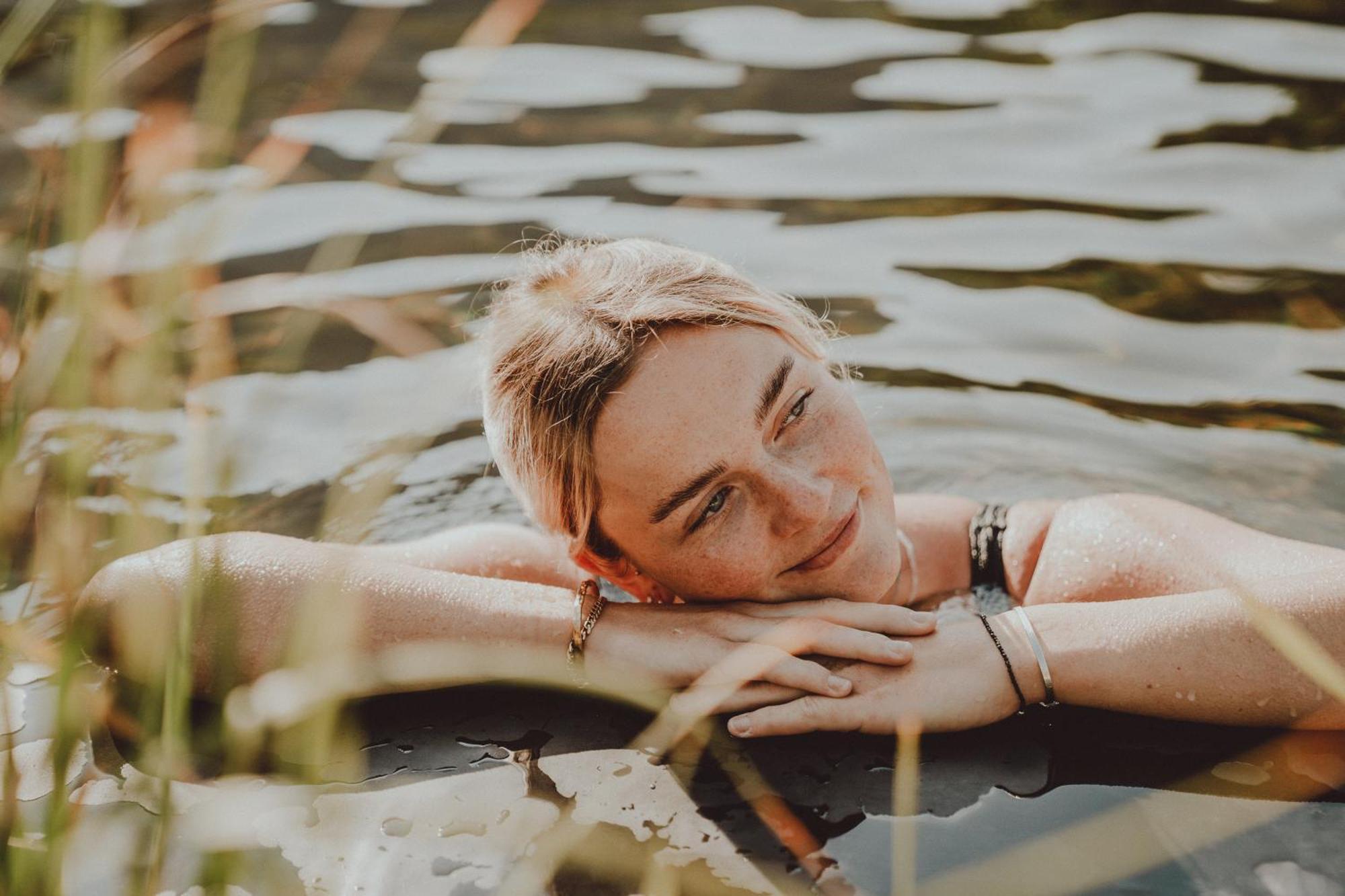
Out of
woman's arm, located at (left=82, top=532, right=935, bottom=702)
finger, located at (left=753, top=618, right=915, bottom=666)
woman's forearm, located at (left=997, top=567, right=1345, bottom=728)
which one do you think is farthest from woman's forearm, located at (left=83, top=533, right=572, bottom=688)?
woman's forearm, located at (left=997, top=567, right=1345, bottom=728)

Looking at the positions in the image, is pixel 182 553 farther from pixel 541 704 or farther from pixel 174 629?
pixel 174 629

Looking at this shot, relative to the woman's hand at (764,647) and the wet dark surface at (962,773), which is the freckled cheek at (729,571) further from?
the wet dark surface at (962,773)

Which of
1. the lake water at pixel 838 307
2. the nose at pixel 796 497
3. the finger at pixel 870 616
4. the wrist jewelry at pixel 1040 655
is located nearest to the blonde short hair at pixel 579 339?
the lake water at pixel 838 307

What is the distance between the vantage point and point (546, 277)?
2734 millimetres

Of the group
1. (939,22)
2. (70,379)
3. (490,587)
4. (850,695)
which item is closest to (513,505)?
(490,587)

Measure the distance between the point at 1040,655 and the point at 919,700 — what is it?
258mm

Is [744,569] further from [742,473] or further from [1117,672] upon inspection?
[1117,672]

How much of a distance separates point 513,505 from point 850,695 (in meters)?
1.75

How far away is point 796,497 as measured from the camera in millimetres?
2371

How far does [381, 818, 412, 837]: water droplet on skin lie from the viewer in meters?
2.20

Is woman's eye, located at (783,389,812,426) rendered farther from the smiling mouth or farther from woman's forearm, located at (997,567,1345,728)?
woman's forearm, located at (997,567,1345,728)

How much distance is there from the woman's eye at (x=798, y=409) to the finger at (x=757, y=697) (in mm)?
538

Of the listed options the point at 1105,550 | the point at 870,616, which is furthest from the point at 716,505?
the point at 1105,550

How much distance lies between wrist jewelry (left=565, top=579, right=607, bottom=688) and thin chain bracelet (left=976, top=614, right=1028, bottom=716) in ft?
2.66
